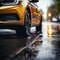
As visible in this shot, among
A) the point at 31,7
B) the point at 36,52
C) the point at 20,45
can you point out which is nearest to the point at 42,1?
the point at 31,7

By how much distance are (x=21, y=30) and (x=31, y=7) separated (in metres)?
0.82

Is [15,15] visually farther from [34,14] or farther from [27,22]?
[34,14]

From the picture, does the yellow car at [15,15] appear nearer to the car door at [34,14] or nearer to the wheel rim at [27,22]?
the wheel rim at [27,22]

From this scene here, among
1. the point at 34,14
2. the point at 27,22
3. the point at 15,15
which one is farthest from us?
the point at 34,14

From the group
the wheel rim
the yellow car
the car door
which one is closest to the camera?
the yellow car

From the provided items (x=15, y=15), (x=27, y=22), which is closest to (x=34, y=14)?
(x=27, y=22)

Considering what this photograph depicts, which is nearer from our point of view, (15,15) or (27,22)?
(15,15)

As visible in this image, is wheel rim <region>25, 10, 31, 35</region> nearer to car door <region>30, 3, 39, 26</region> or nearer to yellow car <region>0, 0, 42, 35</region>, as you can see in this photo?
yellow car <region>0, 0, 42, 35</region>

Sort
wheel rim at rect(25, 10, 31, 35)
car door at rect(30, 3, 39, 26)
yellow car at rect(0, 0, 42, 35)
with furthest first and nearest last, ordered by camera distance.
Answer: car door at rect(30, 3, 39, 26)
wheel rim at rect(25, 10, 31, 35)
yellow car at rect(0, 0, 42, 35)

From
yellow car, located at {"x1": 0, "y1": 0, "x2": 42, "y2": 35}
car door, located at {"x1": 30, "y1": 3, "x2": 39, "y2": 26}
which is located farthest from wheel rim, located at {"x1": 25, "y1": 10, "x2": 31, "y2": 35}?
car door, located at {"x1": 30, "y1": 3, "x2": 39, "y2": 26}

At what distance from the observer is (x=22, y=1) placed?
30.0 feet

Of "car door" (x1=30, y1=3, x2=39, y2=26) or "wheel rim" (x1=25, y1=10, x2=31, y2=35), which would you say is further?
"car door" (x1=30, y1=3, x2=39, y2=26)

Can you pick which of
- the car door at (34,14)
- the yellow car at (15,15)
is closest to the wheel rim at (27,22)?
the yellow car at (15,15)

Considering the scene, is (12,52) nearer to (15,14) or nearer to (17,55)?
(17,55)
